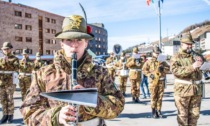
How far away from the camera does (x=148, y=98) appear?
13.7 meters

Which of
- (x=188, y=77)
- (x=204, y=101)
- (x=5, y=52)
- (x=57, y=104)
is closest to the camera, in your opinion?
(x=57, y=104)

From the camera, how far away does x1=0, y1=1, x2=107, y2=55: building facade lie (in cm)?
5175

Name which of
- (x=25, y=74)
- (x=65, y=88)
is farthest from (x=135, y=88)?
(x=65, y=88)

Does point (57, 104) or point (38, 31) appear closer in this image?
point (57, 104)

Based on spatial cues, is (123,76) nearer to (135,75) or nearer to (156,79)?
(135,75)

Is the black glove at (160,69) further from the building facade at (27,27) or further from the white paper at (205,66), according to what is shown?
the building facade at (27,27)

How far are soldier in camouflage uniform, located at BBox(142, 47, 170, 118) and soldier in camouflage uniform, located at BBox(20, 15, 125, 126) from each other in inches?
277

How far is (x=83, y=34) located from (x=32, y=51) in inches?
2251

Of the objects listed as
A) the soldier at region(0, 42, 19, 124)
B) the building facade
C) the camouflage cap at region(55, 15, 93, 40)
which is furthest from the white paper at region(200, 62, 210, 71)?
the building facade

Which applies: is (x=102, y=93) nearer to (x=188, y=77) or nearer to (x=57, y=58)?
(x=57, y=58)

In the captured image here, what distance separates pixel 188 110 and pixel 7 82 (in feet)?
17.4

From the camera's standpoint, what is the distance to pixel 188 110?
660 centimetres

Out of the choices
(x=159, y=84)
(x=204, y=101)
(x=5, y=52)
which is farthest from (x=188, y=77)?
(x=204, y=101)

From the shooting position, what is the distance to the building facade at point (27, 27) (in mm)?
51750
